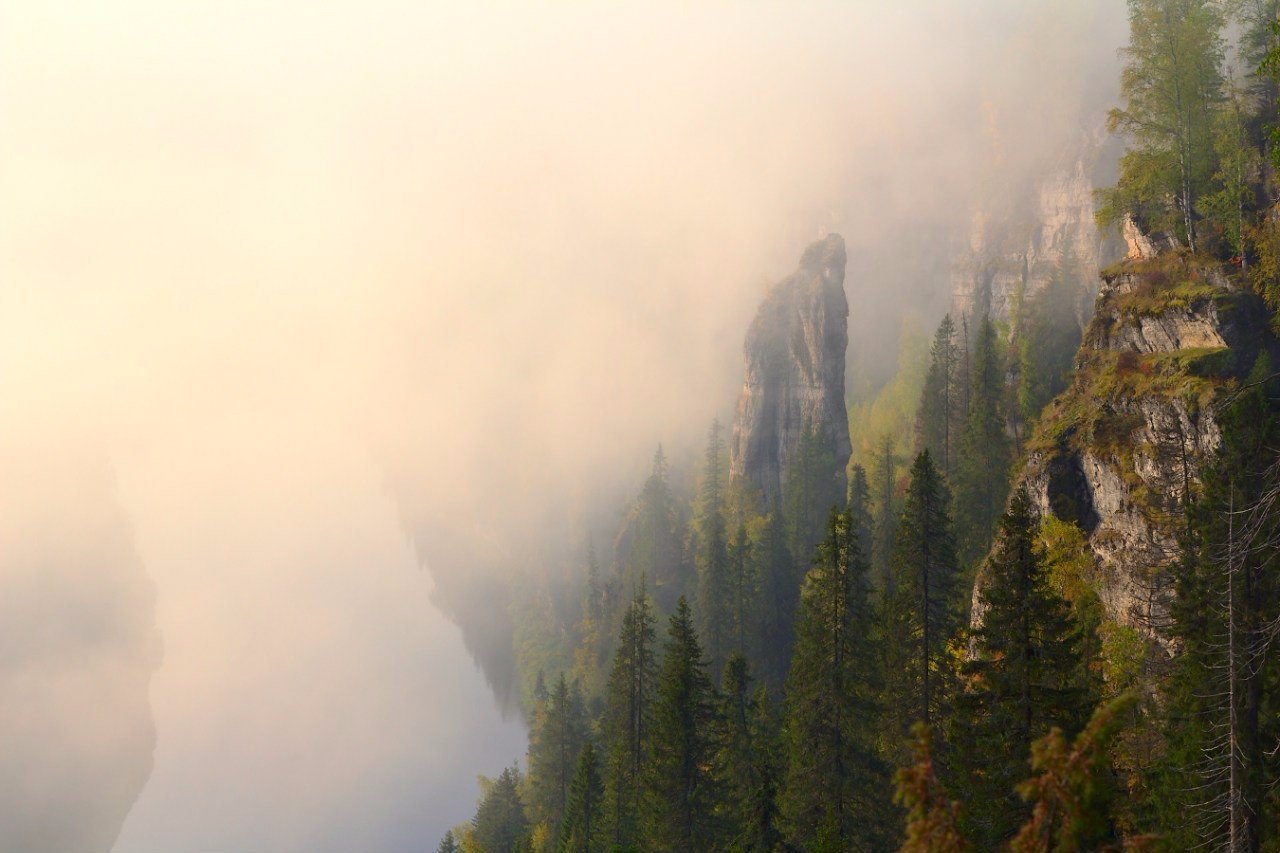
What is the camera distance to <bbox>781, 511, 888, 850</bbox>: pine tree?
28.8 m

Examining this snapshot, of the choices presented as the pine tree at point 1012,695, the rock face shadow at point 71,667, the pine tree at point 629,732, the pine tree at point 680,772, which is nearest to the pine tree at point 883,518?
the pine tree at point 629,732

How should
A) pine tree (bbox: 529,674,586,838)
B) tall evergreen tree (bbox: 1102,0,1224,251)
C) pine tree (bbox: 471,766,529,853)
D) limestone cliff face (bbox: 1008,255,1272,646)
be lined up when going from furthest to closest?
pine tree (bbox: 471,766,529,853), pine tree (bbox: 529,674,586,838), tall evergreen tree (bbox: 1102,0,1224,251), limestone cliff face (bbox: 1008,255,1272,646)

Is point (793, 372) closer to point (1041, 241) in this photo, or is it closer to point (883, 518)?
point (883, 518)

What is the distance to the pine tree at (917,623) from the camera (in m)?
29.4

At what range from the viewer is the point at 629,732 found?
39844mm

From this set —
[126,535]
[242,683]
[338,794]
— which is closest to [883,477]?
[338,794]

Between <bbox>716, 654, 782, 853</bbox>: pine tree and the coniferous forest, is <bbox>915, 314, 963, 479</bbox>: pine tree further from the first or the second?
<bbox>716, 654, 782, 853</bbox>: pine tree

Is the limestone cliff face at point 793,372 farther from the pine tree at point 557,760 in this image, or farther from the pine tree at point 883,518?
the pine tree at point 557,760

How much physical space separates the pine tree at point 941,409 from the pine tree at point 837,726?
121ft

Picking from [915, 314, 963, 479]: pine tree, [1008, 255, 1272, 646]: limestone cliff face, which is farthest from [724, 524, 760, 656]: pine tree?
[1008, 255, 1272, 646]: limestone cliff face

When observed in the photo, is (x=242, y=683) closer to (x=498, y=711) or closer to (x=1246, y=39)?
(x=498, y=711)

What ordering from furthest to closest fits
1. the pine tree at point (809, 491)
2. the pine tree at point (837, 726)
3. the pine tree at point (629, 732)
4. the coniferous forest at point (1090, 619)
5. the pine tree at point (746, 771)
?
the pine tree at point (809, 491) → the pine tree at point (629, 732) → the pine tree at point (837, 726) → the pine tree at point (746, 771) → the coniferous forest at point (1090, 619)

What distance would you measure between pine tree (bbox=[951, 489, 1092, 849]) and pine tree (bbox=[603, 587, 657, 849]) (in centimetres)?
1708

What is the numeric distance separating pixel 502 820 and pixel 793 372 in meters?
52.0
